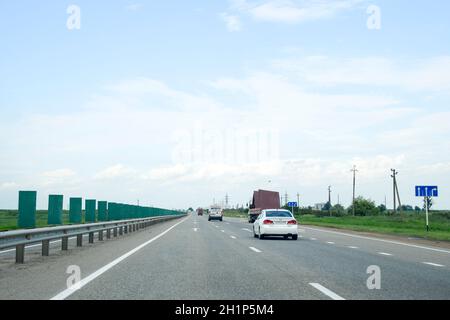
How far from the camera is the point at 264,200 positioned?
167 feet

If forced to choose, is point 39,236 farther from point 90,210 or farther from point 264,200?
point 264,200

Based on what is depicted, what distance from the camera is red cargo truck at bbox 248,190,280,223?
50.7 m

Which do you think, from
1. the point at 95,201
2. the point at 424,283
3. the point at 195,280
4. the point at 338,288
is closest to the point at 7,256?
the point at 195,280

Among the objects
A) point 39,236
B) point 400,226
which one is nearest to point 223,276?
Answer: point 39,236

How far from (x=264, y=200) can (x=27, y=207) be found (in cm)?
3490

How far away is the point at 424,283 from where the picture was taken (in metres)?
9.74

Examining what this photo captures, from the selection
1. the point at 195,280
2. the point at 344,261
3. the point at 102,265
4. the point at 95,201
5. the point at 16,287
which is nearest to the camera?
the point at 16,287

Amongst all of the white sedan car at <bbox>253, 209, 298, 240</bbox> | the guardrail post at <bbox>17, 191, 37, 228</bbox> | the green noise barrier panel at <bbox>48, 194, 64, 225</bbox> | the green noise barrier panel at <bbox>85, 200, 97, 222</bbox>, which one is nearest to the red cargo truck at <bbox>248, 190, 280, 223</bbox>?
the green noise barrier panel at <bbox>85, 200, 97, 222</bbox>

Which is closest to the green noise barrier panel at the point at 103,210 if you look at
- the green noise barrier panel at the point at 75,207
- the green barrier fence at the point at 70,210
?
the green barrier fence at the point at 70,210

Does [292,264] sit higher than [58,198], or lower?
lower

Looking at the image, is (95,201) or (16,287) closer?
(16,287)
